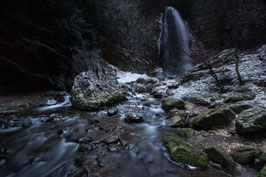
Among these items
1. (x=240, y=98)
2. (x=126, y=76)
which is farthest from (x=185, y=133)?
(x=126, y=76)

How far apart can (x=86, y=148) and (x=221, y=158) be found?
8.37 ft

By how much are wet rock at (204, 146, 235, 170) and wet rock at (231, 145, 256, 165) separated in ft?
0.46

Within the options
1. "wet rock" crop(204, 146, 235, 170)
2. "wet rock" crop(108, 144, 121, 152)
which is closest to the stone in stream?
"wet rock" crop(108, 144, 121, 152)

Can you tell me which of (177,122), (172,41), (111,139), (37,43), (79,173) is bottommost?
(79,173)

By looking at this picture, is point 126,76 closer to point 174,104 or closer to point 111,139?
point 174,104

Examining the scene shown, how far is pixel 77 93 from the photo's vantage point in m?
5.91

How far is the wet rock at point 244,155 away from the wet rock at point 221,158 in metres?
0.14

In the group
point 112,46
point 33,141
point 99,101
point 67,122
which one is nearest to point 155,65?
point 112,46

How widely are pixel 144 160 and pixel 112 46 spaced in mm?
15904

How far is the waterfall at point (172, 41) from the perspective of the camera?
17891 millimetres

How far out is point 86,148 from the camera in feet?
9.66

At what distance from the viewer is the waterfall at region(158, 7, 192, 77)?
58.7 feet

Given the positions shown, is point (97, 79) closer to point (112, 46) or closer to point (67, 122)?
point (67, 122)

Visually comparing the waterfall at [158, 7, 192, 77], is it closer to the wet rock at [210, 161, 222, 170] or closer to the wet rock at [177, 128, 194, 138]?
the wet rock at [177, 128, 194, 138]
